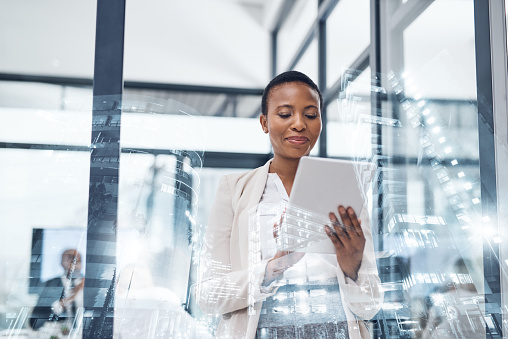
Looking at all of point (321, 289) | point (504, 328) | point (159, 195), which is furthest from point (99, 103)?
point (504, 328)

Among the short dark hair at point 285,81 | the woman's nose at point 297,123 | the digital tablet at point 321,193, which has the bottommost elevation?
the digital tablet at point 321,193

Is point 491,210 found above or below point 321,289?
above

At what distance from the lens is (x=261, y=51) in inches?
50.2

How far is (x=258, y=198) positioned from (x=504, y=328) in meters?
0.76

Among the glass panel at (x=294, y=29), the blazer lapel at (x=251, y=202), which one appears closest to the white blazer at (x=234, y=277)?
the blazer lapel at (x=251, y=202)

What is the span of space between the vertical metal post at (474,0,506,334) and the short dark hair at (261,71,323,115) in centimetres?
52

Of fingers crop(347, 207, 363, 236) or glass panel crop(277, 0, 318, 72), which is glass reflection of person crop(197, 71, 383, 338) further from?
glass panel crop(277, 0, 318, 72)

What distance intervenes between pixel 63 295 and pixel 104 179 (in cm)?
28

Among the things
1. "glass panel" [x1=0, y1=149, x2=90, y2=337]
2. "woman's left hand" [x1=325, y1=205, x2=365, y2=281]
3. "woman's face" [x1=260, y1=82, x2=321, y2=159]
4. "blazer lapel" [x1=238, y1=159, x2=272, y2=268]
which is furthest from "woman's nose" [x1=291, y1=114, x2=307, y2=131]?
"glass panel" [x1=0, y1=149, x2=90, y2=337]

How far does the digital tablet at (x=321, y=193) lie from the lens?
1.04 metres

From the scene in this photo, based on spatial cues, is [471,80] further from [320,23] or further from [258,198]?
[258,198]

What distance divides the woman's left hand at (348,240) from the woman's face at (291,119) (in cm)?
19

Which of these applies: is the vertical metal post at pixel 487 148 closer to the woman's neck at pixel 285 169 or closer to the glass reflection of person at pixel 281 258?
the glass reflection of person at pixel 281 258

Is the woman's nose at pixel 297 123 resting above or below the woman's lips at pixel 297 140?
above
